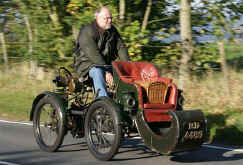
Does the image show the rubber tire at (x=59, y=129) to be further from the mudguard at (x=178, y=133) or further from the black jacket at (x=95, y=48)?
the mudguard at (x=178, y=133)

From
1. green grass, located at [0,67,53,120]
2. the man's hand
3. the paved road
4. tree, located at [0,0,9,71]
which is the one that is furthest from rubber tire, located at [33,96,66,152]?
tree, located at [0,0,9,71]

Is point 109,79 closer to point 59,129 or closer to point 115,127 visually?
point 115,127

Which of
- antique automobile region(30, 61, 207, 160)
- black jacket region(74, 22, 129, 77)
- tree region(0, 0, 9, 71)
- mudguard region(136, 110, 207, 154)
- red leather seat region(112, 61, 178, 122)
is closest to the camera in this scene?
mudguard region(136, 110, 207, 154)

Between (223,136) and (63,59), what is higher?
(63,59)

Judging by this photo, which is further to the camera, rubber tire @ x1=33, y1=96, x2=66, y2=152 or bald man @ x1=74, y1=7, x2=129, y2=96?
rubber tire @ x1=33, y1=96, x2=66, y2=152

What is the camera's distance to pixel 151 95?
6527 mm

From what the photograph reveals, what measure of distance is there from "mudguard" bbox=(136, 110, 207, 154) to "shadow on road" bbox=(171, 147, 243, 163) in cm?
58

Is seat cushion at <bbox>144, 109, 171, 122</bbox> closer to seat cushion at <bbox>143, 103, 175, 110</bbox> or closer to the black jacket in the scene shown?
seat cushion at <bbox>143, 103, 175, 110</bbox>

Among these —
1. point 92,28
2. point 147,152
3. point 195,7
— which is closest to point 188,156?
point 147,152

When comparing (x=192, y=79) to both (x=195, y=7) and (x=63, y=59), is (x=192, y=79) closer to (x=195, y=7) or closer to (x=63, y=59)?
(x=195, y=7)

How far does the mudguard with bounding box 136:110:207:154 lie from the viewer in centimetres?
600

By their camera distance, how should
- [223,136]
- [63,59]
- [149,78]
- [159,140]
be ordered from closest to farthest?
[159,140] < [149,78] < [223,136] < [63,59]

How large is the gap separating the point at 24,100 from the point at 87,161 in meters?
7.74

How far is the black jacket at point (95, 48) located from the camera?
704 cm
